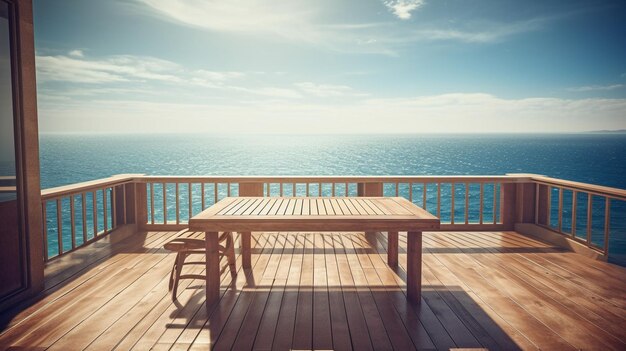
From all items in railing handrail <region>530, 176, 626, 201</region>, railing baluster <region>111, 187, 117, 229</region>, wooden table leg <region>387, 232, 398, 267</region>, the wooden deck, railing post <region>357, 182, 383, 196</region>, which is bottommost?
the wooden deck

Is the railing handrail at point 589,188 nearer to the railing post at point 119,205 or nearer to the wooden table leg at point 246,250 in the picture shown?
the wooden table leg at point 246,250

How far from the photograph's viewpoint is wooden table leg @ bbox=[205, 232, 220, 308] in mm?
2619

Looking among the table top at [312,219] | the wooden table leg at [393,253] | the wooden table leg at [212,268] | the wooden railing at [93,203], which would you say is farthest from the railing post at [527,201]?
the wooden railing at [93,203]

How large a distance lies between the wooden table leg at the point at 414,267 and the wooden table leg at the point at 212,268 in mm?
1400

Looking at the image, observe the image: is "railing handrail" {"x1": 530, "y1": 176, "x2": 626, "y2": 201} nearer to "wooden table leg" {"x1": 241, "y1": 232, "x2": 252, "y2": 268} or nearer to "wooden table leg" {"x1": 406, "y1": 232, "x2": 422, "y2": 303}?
"wooden table leg" {"x1": 406, "y1": 232, "x2": 422, "y2": 303}

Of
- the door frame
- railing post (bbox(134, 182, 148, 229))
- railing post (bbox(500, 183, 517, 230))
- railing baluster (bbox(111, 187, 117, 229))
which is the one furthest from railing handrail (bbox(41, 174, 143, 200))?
railing post (bbox(500, 183, 517, 230))

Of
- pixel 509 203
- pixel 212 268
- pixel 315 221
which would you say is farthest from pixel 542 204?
pixel 212 268

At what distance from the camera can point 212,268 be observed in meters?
2.66

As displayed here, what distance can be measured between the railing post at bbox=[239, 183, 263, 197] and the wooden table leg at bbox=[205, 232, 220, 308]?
6.77 ft

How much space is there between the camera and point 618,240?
1994 cm

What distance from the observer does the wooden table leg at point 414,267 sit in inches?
103

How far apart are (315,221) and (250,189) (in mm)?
2402

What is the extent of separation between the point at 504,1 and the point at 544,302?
21.4 metres

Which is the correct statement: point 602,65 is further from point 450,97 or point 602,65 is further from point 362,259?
point 362,259
